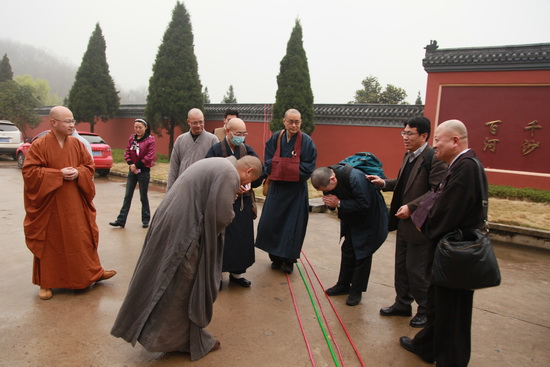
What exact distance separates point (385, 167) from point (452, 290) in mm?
8820

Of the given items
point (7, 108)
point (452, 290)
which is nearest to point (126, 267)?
point (452, 290)

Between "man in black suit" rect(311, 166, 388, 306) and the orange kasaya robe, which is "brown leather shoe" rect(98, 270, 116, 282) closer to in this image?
the orange kasaya robe

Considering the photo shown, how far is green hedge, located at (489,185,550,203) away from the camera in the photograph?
26.0 feet

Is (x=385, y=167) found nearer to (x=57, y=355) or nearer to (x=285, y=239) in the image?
(x=285, y=239)

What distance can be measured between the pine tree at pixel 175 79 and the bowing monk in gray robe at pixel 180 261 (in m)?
12.7

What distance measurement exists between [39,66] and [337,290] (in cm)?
10900

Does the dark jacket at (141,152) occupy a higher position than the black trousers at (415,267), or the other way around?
Answer: the dark jacket at (141,152)

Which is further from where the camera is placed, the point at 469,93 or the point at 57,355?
the point at 469,93

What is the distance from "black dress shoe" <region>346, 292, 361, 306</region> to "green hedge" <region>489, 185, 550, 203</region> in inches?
249

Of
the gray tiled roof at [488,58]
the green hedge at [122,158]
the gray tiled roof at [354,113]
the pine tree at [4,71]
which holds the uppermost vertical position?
the pine tree at [4,71]

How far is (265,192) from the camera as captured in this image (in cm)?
441

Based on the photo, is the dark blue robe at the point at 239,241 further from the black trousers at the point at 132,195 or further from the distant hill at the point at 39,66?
the distant hill at the point at 39,66

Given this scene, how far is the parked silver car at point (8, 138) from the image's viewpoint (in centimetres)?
1382

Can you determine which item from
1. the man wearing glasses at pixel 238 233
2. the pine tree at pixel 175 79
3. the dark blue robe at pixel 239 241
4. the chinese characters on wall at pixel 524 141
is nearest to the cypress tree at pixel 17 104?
the pine tree at pixel 175 79
